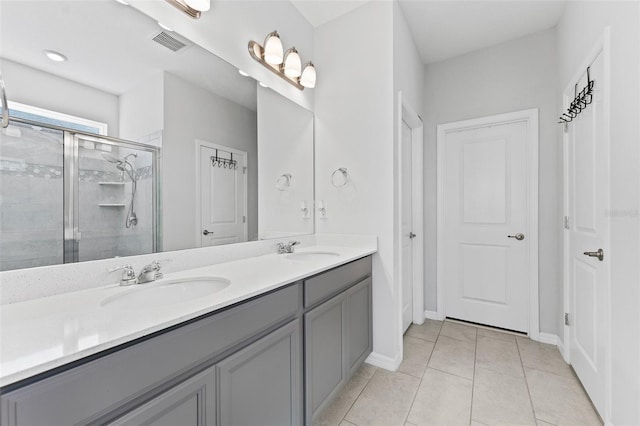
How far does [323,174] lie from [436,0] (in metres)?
1.57

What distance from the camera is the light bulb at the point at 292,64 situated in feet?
6.73

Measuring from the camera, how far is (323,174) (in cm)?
238

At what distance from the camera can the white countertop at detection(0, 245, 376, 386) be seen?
0.58m

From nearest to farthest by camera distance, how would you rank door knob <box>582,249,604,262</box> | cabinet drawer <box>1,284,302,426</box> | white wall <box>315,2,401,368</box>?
cabinet drawer <box>1,284,302,426</box>
door knob <box>582,249,604,262</box>
white wall <box>315,2,401,368</box>

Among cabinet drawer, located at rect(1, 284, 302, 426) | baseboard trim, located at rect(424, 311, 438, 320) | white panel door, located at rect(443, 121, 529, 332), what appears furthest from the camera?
baseboard trim, located at rect(424, 311, 438, 320)

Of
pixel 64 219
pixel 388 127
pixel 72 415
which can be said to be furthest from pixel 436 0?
pixel 72 415

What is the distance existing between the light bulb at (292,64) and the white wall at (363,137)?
36 centimetres

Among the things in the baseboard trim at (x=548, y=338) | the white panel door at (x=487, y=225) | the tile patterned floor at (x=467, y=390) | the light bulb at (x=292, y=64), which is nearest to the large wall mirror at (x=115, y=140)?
the light bulb at (x=292, y=64)

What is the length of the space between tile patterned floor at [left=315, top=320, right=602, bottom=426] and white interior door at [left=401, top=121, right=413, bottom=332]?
0.38 metres

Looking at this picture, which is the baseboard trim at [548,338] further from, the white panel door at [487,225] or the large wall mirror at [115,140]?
the large wall mirror at [115,140]

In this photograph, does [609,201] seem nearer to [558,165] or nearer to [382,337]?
[558,165]

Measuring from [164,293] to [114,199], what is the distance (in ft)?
1.45

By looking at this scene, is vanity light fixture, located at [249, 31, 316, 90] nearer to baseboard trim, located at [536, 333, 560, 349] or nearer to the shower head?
the shower head

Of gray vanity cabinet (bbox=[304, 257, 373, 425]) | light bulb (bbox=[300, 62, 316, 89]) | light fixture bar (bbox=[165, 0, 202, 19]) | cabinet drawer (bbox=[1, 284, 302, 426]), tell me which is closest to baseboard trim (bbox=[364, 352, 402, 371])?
gray vanity cabinet (bbox=[304, 257, 373, 425])
